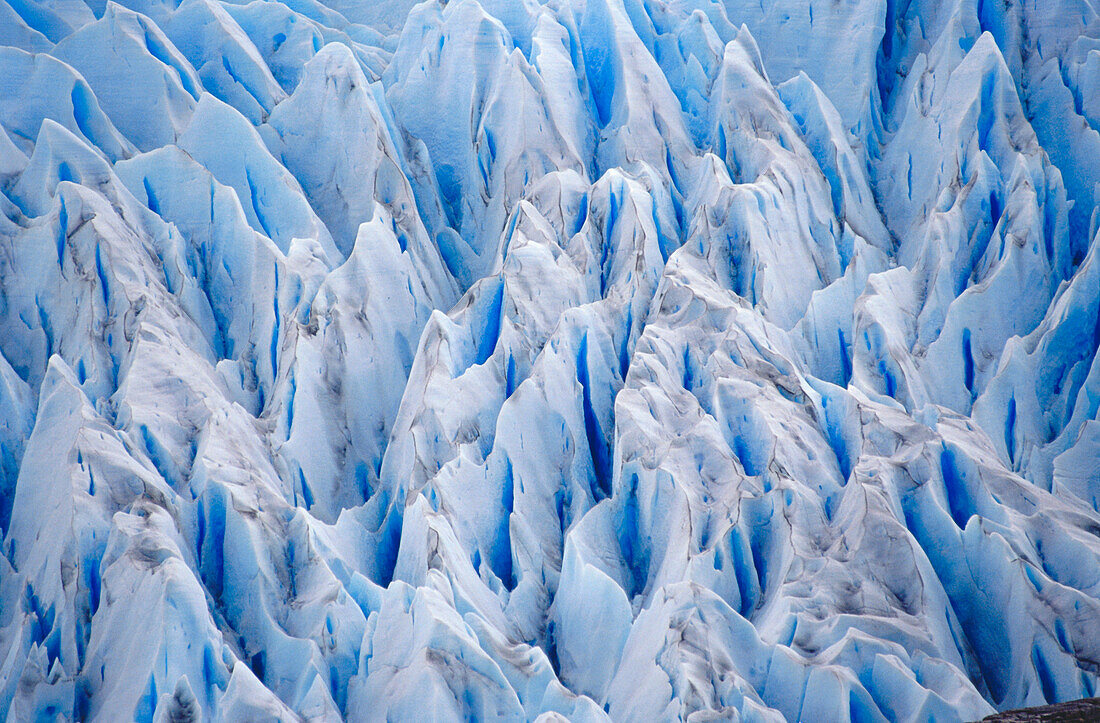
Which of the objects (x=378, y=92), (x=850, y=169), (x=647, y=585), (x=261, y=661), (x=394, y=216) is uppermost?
(x=850, y=169)

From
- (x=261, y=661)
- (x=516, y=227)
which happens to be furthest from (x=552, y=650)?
(x=516, y=227)

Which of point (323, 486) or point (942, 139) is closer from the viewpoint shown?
point (323, 486)

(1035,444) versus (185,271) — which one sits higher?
(1035,444)

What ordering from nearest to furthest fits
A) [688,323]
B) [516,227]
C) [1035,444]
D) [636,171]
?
[1035,444]
[688,323]
[516,227]
[636,171]

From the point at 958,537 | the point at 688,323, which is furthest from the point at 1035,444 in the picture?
the point at 688,323

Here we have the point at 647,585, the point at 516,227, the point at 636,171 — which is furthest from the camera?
the point at 636,171

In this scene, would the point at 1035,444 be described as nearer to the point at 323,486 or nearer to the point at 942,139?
the point at 942,139
